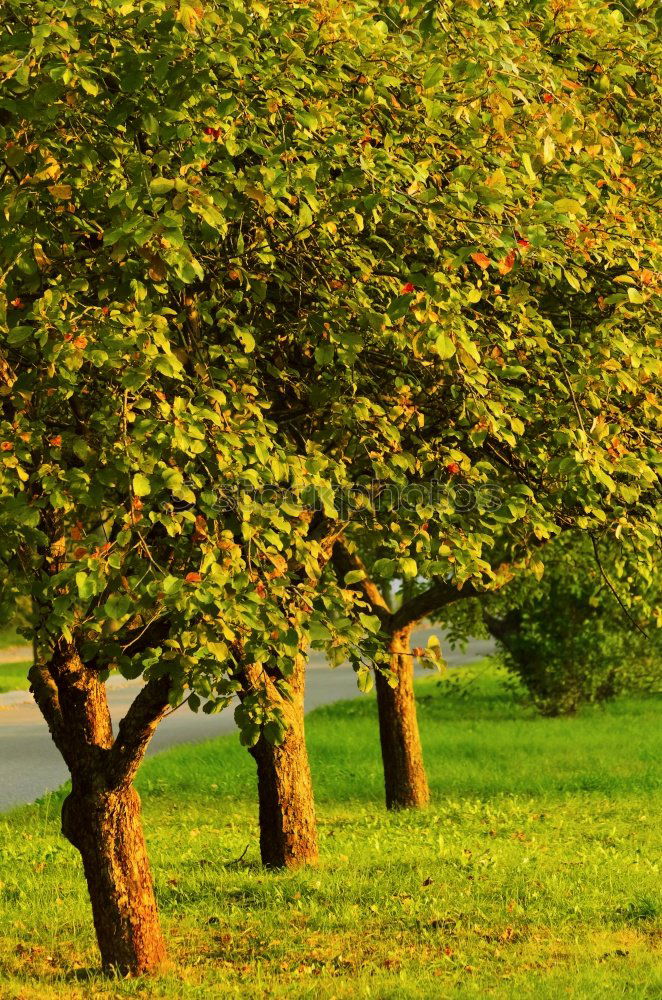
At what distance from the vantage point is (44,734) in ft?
71.4

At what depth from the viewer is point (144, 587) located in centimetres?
491

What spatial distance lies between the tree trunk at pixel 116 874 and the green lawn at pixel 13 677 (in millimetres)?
20501

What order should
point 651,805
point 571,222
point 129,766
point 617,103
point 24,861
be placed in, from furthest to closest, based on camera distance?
point 651,805
point 24,861
point 617,103
point 129,766
point 571,222

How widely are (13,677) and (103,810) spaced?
28861 millimetres

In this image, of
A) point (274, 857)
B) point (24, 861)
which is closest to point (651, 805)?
point (274, 857)

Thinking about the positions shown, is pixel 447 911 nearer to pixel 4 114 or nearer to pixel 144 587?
pixel 144 587

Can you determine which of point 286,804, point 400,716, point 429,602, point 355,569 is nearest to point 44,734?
point 400,716

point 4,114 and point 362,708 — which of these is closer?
point 4,114

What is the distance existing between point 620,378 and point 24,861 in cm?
818

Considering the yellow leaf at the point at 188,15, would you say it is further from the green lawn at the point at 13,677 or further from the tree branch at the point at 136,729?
the green lawn at the point at 13,677

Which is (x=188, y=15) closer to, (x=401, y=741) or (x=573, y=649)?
(x=401, y=741)

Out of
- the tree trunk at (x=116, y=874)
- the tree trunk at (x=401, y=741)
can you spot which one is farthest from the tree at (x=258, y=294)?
the tree trunk at (x=401, y=741)

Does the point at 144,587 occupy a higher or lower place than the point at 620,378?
lower

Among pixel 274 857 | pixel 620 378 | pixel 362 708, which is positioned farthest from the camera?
pixel 362 708
